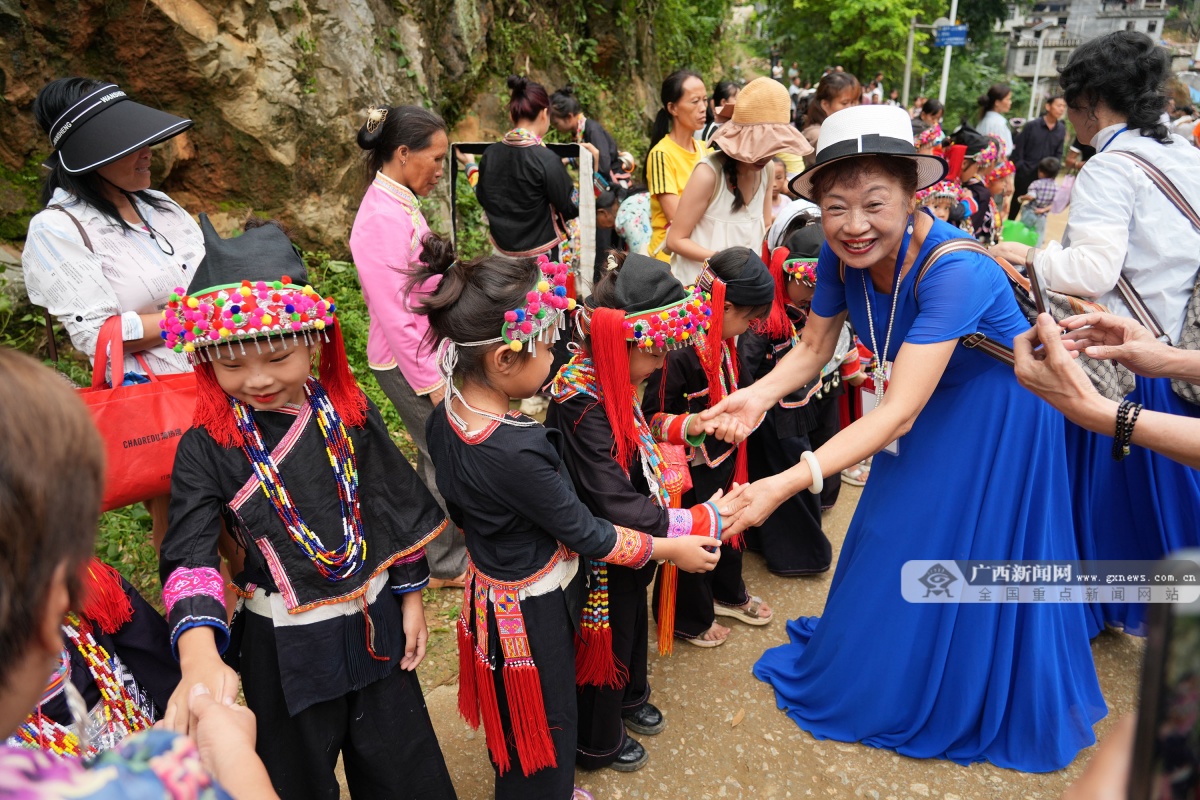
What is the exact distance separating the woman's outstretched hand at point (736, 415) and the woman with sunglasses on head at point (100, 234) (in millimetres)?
2038

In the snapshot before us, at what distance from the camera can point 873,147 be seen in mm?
2221

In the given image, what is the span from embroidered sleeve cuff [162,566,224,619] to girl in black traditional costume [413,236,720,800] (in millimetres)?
656

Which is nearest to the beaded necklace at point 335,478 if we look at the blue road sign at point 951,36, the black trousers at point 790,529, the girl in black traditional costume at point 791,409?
the girl in black traditional costume at point 791,409

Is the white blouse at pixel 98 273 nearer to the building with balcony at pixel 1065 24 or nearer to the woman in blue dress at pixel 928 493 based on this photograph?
the woman in blue dress at pixel 928 493

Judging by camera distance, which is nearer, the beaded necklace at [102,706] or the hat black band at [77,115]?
the beaded necklace at [102,706]

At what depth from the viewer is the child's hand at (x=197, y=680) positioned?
1482 millimetres

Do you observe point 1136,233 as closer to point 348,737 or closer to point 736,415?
point 736,415

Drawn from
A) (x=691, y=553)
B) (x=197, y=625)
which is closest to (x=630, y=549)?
(x=691, y=553)

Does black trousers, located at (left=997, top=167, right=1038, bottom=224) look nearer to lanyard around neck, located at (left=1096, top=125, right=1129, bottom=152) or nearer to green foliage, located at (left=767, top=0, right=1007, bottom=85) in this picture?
lanyard around neck, located at (left=1096, top=125, right=1129, bottom=152)

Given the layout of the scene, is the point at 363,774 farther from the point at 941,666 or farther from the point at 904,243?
the point at 904,243

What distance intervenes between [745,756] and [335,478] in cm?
196

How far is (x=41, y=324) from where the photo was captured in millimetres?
4488

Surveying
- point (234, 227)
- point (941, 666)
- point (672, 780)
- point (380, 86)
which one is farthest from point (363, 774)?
point (380, 86)

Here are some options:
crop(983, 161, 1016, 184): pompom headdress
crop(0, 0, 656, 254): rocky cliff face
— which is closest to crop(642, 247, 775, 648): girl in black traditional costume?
crop(0, 0, 656, 254): rocky cliff face
